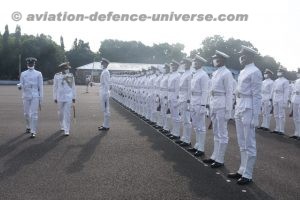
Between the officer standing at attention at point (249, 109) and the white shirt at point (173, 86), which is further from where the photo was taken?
the white shirt at point (173, 86)

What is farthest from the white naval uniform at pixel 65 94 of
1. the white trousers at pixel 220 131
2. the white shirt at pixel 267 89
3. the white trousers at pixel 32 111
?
the white shirt at pixel 267 89

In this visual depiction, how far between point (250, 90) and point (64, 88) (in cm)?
748

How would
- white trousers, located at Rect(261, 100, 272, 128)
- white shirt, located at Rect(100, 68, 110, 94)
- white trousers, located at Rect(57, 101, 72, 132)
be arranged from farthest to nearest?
white trousers, located at Rect(261, 100, 272, 128), white shirt, located at Rect(100, 68, 110, 94), white trousers, located at Rect(57, 101, 72, 132)

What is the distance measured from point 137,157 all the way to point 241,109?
120 inches

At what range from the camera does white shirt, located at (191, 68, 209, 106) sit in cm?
938

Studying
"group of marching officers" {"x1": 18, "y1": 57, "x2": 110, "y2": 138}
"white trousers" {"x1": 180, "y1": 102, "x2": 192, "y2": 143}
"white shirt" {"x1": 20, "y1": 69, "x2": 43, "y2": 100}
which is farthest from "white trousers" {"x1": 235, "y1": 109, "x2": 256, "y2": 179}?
"white shirt" {"x1": 20, "y1": 69, "x2": 43, "y2": 100}

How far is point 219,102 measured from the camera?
8.19 m

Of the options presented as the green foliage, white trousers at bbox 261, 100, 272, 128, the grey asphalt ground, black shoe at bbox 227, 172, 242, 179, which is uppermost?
the green foliage

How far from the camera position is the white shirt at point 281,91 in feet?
47.9

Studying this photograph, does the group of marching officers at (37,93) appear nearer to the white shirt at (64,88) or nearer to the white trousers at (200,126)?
the white shirt at (64,88)

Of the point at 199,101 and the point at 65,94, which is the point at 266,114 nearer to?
the point at 199,101

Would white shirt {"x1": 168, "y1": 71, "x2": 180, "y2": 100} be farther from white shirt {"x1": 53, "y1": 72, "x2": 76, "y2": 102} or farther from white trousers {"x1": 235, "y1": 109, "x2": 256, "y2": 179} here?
white trousers {"x1": 235, "y1": 109, "x2": 256, "y2": 179}

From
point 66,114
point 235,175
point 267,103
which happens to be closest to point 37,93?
point 66,114

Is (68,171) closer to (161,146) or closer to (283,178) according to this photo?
(161,146)
